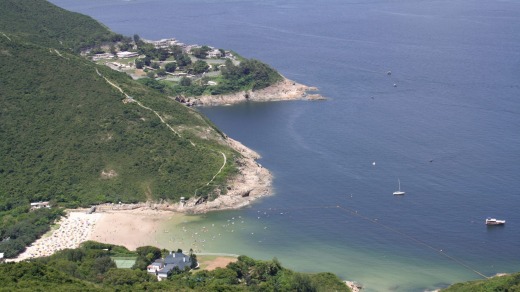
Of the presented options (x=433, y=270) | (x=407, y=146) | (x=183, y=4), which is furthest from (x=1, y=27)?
(x=183, y=4)

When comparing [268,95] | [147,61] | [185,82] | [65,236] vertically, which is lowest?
[65,236]

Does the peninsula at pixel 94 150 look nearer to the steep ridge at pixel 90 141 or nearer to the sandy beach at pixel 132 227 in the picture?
the steep ridge at pixel 90 141

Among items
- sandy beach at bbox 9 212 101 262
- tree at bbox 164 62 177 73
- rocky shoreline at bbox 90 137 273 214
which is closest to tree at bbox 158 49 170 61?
tree at bbox 164 62 177 73

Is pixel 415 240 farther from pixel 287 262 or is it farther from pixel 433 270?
pixel 287 262

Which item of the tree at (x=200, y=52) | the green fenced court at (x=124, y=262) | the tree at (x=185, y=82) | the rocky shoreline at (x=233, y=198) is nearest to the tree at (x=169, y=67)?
the tree at (x=200, y=52)

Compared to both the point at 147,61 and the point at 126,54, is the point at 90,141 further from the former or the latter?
the point at 126,54

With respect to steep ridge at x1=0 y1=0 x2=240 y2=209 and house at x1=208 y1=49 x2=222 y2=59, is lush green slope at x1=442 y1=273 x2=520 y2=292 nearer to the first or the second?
steep ridge at x1=0 y1=0 x2=240 y2=209

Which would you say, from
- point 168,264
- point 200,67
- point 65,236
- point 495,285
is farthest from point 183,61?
point 495,285
